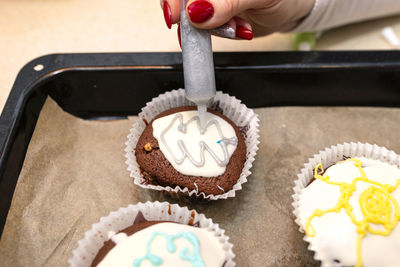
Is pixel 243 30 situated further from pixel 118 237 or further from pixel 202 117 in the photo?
pixel 118 237

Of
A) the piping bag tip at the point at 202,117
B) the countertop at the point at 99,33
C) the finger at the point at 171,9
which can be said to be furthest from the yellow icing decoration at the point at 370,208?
the countertop at the point at 99,33

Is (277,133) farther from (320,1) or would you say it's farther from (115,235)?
(115,235)

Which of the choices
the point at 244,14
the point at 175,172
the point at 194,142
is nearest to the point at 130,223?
the point at 175,172

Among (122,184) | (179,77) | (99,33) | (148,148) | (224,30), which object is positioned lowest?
(122,184)

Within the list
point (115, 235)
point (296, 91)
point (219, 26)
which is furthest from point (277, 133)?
point (115, 235)

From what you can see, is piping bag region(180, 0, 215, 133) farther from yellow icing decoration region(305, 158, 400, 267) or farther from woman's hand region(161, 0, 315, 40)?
yellow icing decoration region(305, 158, 400, 267)

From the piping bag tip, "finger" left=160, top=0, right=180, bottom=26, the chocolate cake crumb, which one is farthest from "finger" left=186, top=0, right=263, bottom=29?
the chocolate cake crumb
